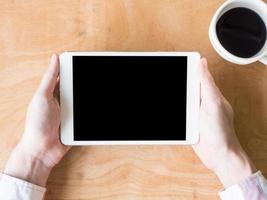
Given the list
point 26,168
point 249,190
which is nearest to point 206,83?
point 249,190

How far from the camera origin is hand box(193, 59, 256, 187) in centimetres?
85

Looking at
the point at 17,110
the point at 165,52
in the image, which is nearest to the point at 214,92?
the point at 165,52

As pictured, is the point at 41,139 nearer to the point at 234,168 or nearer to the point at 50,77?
the point at 50,77

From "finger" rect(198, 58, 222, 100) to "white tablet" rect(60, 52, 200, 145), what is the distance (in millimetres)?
11

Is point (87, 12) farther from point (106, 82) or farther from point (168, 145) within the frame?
point (168, 145)

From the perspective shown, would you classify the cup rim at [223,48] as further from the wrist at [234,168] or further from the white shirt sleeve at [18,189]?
the white shirt sleeve at [18,189]

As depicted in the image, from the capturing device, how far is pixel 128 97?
2.75ft

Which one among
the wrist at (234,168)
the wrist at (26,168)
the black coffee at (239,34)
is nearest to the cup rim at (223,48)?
the black coffee at (239,34)

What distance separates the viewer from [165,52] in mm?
831

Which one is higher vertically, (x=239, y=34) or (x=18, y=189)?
(x=239, y=34)

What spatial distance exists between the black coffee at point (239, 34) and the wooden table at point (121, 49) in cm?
5

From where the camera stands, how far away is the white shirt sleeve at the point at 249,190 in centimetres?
82

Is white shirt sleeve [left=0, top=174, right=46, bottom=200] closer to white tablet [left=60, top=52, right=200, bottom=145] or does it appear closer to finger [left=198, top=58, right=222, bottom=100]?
white tablet [left=60, top=52, right=200, bottom=145]

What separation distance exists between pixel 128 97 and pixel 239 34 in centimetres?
20
